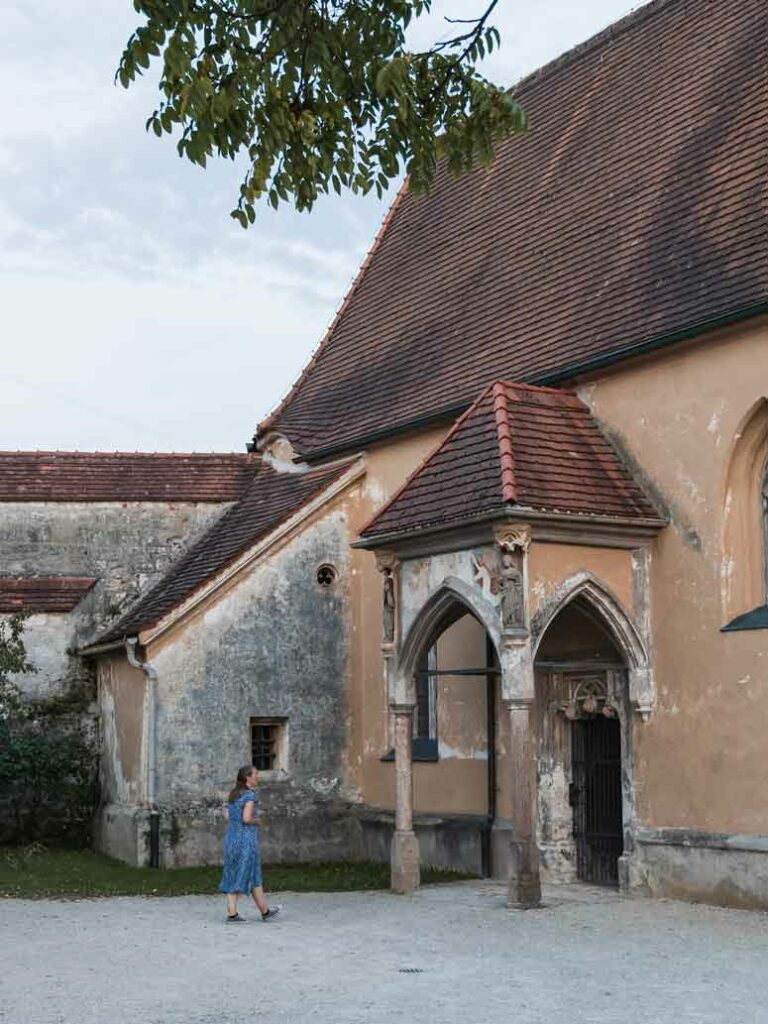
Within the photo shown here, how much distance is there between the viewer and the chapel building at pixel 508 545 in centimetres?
1506

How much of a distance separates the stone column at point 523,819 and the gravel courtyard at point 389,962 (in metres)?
0.25

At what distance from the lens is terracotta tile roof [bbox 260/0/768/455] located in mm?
16172

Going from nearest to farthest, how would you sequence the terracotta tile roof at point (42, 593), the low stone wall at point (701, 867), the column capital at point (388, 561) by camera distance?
1. the low stone wall at point (701, 867)
2. the column capital at point (388, 561)
3. the terracotta tile roof at point (42, 593)

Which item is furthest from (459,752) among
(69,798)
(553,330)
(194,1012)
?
(194,1012)

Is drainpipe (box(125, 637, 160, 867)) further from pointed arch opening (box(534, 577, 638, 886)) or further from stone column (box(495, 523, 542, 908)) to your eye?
stone column (box(495, 523, 542, 908))

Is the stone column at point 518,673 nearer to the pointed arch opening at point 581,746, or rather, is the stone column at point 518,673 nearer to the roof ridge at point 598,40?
the pointed arch opening at point 581,746

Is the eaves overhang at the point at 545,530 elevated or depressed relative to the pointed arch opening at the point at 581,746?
elevated

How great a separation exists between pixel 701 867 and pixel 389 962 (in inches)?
172

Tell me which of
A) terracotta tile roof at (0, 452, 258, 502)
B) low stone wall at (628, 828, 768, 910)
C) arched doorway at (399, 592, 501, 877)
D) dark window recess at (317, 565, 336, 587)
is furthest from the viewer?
terracotta tile roof at (0, 452, 258, 502)

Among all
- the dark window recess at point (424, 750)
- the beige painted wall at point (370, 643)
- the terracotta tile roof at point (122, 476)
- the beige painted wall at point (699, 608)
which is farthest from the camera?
the terracotta tile roof at point (122, 476)

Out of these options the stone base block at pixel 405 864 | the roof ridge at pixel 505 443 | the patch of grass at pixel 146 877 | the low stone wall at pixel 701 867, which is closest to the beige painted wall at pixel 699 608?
the low stone wall at pixel 701 867

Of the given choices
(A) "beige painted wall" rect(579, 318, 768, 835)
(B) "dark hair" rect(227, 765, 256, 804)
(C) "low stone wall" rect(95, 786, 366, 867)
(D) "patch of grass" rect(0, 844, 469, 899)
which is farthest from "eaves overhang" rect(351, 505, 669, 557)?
(C) "low stone wall" rect(95, 786, 366, 867)

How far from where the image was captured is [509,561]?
1495cm

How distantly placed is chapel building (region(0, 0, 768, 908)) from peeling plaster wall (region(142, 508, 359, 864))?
40 millimetres
